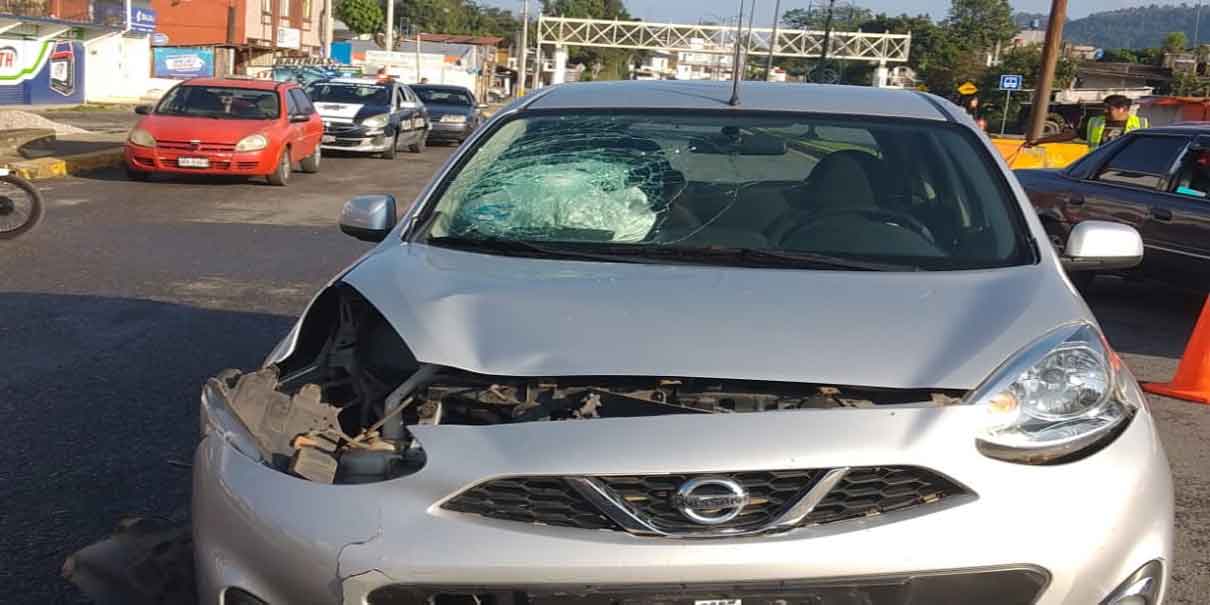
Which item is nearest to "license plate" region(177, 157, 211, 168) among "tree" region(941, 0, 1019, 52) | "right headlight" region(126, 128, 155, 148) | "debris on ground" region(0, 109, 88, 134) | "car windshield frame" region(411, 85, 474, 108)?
"right headlight" region(126, 128, 155, 148)

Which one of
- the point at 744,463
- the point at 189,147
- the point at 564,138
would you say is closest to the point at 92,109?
the point at 189,147

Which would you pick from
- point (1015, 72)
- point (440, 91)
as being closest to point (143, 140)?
point (440, 91)

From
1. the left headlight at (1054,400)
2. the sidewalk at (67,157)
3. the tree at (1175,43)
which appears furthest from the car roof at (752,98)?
the tree at (1175,43)

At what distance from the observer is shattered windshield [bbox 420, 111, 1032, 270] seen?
→ 3.58 m

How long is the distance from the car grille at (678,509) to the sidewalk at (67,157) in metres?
13.1

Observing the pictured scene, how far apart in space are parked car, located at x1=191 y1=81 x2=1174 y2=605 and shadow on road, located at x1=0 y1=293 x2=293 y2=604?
1265 millimetres

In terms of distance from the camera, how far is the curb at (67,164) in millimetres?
15180

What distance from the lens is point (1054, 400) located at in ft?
8.73

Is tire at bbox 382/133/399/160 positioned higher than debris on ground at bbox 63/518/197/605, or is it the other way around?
debris on ground at bbox 63/518/197/605

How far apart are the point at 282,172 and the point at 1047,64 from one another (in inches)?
528

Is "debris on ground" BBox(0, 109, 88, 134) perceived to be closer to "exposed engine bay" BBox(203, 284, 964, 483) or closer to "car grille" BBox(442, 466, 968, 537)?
"exposed engine bay" BBox(203, 284, 964, 483)

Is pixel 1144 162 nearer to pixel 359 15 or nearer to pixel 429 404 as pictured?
pixel 429 404

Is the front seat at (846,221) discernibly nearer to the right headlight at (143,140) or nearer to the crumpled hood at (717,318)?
the crumpled hood at (717,318)

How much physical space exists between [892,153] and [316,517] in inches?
97.6
